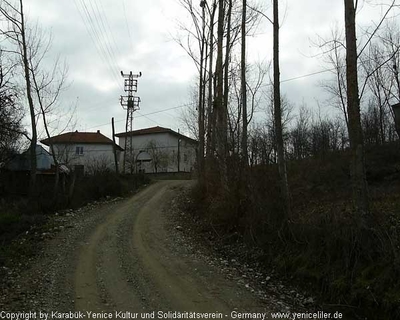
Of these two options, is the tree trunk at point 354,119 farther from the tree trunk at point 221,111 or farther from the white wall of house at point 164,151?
the white wall of house at point 164,151

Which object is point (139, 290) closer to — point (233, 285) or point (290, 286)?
point (233, 285)

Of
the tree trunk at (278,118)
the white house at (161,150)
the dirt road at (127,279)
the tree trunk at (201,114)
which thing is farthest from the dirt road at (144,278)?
the white house at (161,150)

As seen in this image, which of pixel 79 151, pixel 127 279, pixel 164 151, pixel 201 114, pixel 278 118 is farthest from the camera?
pixel 164 151

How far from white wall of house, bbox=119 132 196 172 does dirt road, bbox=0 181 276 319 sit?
4472 cm

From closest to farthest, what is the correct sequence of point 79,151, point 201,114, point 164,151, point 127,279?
point 127,279 → point 201,114 → point 79,151 → point 164,151

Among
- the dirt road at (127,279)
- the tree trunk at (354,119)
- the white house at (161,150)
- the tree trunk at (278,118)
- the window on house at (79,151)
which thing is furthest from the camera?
the window on house at (79,151)

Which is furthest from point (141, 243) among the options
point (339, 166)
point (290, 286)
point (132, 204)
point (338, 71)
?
point (338, 71)

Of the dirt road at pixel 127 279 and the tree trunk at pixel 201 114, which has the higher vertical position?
the tree trunk at pixel 201 114

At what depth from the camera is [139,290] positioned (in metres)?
7.49

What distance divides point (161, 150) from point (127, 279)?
52.6m

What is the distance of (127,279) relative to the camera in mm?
8203

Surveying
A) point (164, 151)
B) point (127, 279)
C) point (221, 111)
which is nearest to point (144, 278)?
point (127, 279)

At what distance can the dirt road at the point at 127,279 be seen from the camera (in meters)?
6.68

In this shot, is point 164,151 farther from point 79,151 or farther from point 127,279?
point 127,279
